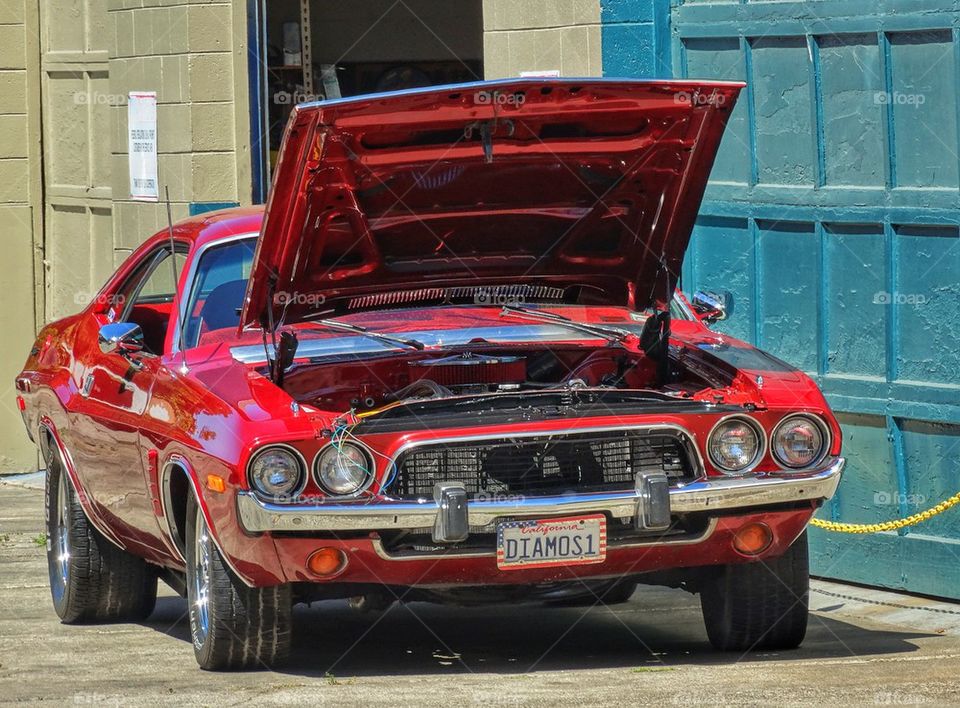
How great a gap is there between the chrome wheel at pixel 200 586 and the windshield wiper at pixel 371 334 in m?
0.99

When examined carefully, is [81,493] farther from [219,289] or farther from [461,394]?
[461,394]

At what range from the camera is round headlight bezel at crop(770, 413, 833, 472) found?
19.8 ft

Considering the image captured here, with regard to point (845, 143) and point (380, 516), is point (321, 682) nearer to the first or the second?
point (380, 516)

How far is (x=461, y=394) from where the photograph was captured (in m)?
6.14

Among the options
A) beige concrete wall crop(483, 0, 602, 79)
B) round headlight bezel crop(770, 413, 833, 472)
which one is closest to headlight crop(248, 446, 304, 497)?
round headlight bezel crop(770, 413, 833, 472)

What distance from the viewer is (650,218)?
6746 millimetres

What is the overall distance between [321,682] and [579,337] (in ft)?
5.51

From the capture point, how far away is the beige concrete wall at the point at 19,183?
1328 cm

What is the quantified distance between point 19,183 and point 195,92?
2449 mm

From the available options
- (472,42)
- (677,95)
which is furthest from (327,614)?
(472,42)

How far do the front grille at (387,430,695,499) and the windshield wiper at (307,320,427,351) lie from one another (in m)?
0.85

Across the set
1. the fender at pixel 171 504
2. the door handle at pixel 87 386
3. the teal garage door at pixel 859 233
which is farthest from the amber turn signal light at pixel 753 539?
the door handle at pixel 87 386

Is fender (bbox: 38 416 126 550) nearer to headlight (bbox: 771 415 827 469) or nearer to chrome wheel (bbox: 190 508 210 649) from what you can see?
chrome wheel (bbox: 190 508 210 649)

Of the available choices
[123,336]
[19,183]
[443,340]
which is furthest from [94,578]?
[19,183]
